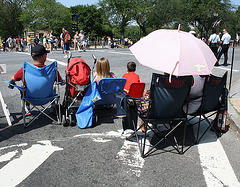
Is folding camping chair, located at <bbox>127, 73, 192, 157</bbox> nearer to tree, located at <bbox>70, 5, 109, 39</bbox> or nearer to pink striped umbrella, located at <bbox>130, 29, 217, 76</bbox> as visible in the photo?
pink striped umbrella, located at <bbox>130, 29, 217, 76</bbox>

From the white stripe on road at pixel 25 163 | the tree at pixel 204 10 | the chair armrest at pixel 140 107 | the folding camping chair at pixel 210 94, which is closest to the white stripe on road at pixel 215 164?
the folding camping chair at pixel 210 94

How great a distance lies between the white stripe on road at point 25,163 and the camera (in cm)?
291

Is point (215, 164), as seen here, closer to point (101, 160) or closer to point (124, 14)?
point (101, 160)

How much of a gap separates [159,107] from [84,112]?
1.77 m

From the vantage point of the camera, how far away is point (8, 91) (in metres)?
7.38

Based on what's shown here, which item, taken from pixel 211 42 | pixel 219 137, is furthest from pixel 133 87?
pixel 211 42

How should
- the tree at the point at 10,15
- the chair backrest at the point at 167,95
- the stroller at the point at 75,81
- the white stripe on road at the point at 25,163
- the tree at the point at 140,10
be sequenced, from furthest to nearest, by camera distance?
the tree at the point at 10,15
the tree at the point at 140,10
the stroller at the point at 75,81
the chair backrest at the point at 167,95
the white stripe on road at the point at 25,163

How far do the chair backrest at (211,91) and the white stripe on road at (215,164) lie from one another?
22.6 inches

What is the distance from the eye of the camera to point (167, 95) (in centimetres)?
341

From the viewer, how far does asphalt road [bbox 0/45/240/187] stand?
2.92 m

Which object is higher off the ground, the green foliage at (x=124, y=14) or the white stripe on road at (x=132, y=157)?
the green foliage at (x=124, y=14)

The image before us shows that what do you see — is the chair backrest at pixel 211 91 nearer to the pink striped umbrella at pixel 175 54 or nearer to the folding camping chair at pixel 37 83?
the pink striped umbrella at pixel 175 54

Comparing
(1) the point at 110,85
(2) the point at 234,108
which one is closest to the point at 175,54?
(1) the point at 110,85

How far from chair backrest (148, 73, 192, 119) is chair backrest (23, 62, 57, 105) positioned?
2096 mm
